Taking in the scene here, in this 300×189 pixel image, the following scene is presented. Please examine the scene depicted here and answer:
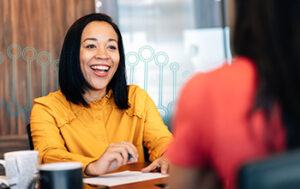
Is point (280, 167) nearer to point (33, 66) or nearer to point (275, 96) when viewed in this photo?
point (275, 96)

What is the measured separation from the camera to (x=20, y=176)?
4.56 feet

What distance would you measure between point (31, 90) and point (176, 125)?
2.23 m

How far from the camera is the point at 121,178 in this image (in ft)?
5.29

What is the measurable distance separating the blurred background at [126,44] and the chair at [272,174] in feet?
7.51

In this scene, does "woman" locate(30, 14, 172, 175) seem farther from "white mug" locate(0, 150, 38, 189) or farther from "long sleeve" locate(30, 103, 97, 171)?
"white mug" locate(0, 150, 38, 189)

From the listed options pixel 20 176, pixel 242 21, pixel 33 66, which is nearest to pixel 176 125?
pixel 242 21

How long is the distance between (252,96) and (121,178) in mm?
989

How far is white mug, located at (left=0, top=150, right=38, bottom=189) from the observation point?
139 cm

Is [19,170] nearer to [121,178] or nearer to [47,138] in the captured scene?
[121,178]

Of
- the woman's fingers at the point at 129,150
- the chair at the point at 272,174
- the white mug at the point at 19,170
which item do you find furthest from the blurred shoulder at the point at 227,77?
the woman's fingers at the point at 129,150

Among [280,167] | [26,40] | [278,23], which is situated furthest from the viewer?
[26,40]

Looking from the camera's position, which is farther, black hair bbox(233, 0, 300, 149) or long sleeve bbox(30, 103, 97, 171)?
long sleeve bbox(30, 103, 97, 171)

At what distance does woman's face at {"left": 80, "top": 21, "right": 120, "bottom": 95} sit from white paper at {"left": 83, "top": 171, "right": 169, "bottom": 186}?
623 mm

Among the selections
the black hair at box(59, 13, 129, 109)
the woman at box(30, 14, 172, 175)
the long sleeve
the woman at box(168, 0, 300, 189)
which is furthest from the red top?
the black hair at box(59, 13, 129, 109)
